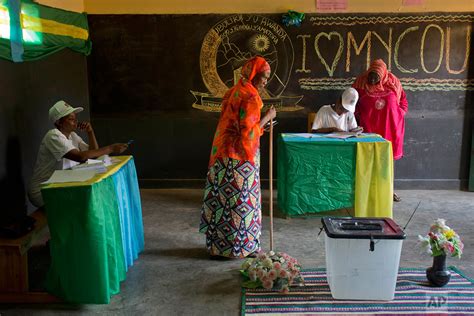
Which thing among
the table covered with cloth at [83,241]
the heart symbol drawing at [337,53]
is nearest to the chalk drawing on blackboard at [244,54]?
the heart symbol drawing at [337,53]

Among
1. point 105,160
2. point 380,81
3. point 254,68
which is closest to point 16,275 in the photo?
point 105,160

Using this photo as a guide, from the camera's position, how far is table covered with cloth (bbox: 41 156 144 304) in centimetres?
288

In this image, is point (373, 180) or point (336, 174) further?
point (336, 174)

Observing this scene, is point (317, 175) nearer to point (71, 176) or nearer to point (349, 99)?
point (349, 99)

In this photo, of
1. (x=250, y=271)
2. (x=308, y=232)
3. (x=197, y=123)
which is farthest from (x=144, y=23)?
(x=250, y=271)

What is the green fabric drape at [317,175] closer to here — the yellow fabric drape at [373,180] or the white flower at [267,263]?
the yellow fabric drape at [373,180]

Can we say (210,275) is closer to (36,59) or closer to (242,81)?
(242,81)

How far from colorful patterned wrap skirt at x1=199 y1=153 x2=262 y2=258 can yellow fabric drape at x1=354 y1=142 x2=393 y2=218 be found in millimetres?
1241

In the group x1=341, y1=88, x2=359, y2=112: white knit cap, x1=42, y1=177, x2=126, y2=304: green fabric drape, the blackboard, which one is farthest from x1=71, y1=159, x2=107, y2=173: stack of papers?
the blackboard

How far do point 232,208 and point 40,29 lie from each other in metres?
2.44

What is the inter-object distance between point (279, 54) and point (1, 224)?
3.87 m

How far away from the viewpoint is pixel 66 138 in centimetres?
375

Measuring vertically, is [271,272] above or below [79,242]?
below

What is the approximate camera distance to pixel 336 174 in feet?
15.3
